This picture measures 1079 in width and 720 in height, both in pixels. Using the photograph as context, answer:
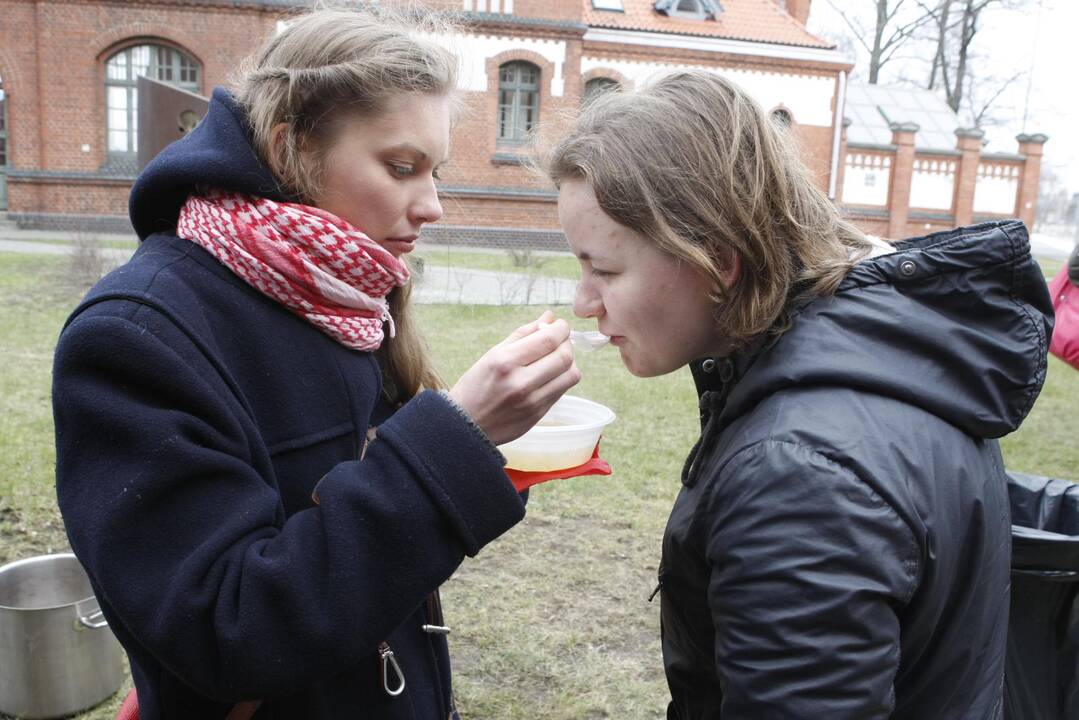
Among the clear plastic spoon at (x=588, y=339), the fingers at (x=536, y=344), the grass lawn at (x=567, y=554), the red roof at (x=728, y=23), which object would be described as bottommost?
the grass lawn at (x=567, y=554)

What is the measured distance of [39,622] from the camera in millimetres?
2838

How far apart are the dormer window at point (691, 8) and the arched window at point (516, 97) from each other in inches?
163

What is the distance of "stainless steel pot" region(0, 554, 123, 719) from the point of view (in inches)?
112

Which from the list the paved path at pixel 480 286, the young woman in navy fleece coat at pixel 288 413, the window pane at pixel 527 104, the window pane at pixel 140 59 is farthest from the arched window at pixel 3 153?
the young woman in navy fleece coat at pixel 288 413

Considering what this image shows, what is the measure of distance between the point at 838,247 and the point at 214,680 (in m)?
1.06

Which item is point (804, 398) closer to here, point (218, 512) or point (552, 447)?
point (552, 447)

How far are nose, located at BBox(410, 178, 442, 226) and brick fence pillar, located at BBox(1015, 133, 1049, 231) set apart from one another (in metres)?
26.7

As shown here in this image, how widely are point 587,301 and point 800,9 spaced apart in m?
28.8

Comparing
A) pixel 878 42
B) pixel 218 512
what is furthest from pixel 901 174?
pixel 218 512

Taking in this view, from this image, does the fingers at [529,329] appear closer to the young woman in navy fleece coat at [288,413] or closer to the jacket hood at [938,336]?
the young woman in navy fleece coat at [288,413]

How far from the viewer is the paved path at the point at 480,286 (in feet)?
38.4

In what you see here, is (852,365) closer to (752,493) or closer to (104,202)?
(752,493)

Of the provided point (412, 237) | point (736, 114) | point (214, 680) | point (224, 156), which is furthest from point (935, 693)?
point (224, 156)

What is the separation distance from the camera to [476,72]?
772 inches
